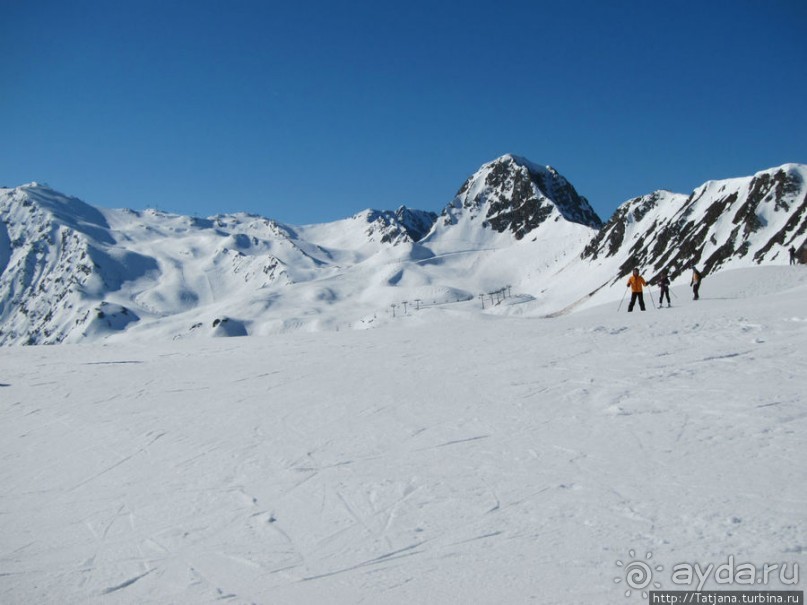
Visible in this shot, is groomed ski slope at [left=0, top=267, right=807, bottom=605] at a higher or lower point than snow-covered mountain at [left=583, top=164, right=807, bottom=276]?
lower

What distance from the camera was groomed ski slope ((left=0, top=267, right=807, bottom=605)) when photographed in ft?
16.8

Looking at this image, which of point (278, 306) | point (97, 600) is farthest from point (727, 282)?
point (278, 306)

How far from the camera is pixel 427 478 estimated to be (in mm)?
7109

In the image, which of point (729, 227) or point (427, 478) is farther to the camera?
point (729, 227)

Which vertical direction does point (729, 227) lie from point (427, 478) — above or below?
above

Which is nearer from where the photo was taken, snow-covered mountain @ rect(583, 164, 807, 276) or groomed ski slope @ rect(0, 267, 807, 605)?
groomed ski slope @ rect(0, 267, 807, 605)

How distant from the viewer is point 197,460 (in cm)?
866

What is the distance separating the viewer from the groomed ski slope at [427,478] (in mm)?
5121

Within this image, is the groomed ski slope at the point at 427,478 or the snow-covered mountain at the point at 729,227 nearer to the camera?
the groomed ski slope at the point at 427,478

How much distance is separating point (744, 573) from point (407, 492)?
11.5 feet

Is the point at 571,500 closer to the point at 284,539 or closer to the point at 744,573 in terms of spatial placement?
the point at 744,573

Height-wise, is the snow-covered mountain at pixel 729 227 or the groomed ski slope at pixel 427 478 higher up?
the snow-covered mountain at pixel 729 227

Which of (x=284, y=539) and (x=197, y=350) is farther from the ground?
(x=197, y=350)

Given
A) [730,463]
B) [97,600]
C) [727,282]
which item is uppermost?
[727,282]
